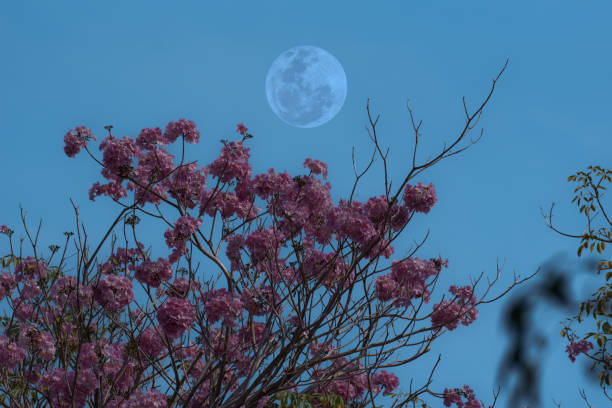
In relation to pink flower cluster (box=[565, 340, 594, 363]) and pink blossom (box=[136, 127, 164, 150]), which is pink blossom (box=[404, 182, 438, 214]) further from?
pink flower cluster (box=[565, 340, 594, 363])

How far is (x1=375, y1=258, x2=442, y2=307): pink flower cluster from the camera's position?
18.8ft

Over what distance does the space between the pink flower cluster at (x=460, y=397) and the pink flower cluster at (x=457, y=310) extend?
5.18 feet

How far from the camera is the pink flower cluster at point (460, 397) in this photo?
24.5 ft

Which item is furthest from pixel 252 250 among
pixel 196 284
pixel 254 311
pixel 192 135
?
pixel 192 135

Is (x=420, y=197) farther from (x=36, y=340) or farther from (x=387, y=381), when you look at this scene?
(x=36, y=340)

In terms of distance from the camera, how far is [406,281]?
5.82 m

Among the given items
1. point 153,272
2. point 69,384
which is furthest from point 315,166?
point 69,384

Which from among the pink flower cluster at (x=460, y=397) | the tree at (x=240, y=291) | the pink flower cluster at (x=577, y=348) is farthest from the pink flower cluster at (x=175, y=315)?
the pink flower cluster at (x=577, y=348)

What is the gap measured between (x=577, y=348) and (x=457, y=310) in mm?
2744

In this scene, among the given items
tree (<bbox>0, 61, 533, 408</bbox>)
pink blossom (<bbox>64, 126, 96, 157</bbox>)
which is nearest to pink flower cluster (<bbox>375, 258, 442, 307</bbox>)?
tree (<bbox>0, 61, 533, 408</bbox>)

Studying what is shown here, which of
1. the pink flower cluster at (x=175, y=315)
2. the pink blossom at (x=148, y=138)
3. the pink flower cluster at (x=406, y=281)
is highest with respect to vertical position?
the pink blossom at (x=148, y=138)

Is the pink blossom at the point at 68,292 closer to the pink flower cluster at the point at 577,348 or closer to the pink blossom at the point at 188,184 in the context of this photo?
the pink blossom at the point at 188,184

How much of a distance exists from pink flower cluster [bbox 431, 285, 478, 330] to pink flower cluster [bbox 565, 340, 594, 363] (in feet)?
8.05

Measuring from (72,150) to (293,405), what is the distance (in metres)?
3.26
